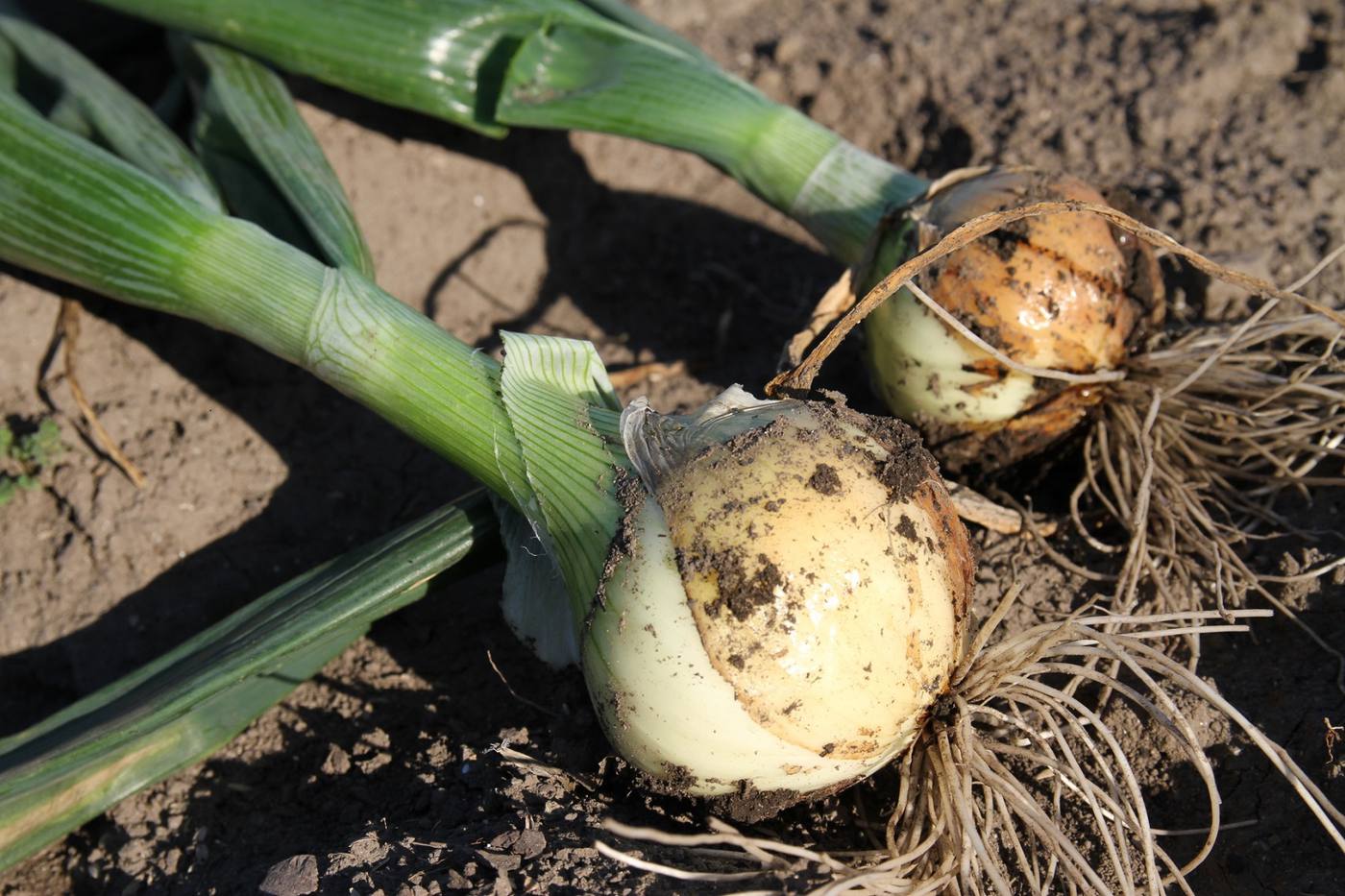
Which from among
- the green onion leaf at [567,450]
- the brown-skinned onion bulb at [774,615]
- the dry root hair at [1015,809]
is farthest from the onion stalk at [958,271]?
the green onion leaf at [567,450]

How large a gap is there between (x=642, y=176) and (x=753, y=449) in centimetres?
154

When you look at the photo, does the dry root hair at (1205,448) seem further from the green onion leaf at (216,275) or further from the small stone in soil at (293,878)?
the small stone in soil at (293,878)

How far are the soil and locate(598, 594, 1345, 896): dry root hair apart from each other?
0.08m

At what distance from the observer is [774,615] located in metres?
1.44

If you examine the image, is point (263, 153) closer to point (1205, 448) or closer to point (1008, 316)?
point (1008, 316)

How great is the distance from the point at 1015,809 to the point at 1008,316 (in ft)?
2.61

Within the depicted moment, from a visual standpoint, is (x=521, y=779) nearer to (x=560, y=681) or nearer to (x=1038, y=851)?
(x=560, y=681)

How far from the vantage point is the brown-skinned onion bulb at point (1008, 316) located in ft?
6.27

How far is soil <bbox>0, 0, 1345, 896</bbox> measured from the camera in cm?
172

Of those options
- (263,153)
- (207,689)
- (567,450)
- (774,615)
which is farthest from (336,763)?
(263,153)

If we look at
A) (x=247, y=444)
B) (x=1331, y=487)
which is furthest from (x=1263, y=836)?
(x=247, y=444)

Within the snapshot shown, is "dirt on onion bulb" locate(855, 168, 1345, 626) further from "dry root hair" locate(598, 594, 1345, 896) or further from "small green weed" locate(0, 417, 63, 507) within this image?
"small green weed" locate(0, 417, 63, 507)

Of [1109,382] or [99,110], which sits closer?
[1109,382]

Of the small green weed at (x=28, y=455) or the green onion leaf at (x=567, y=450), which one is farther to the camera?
the small green weed at (x=28, y=455)
